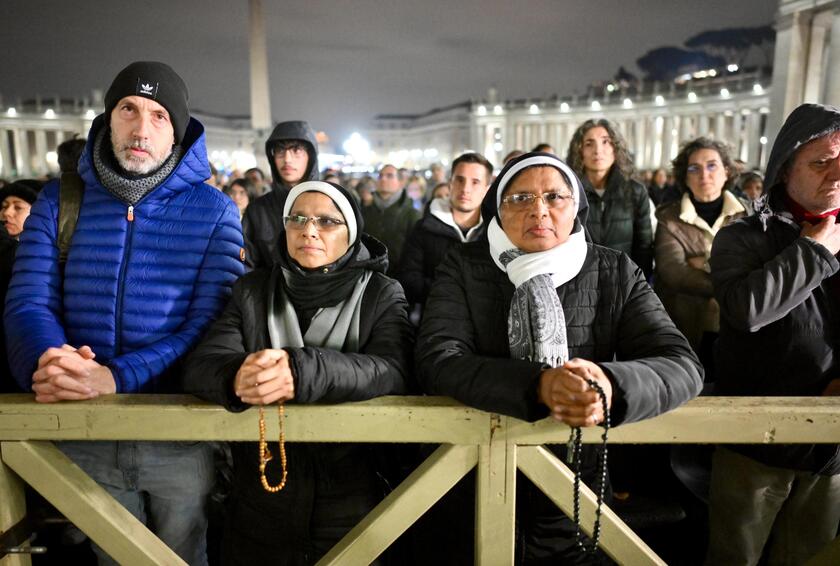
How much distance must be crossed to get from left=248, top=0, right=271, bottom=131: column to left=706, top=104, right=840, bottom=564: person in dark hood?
35.1 meters

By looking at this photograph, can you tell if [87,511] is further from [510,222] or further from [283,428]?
[510,222]

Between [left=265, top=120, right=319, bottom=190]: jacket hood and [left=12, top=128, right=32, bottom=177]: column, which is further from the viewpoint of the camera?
[left=12, top=128, right=32, bottom=177]: column

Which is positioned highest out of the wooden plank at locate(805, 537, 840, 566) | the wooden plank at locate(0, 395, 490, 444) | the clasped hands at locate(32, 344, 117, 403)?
the clasped hands at locate(32, 344, 117, 403)

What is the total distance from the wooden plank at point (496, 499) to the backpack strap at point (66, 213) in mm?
2180

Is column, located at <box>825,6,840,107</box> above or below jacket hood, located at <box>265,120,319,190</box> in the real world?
above

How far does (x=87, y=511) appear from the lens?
2.27 m

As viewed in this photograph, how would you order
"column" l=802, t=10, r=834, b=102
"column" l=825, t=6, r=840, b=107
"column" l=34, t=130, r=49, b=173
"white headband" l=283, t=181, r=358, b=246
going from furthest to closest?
"column" l=34, t=130, r=49, b=173
"column" l=802, t=10, r=834, b=102
"column" l=825, t=6, r=840, b=107
"white headband" l=283, t=181, r=358, b=246

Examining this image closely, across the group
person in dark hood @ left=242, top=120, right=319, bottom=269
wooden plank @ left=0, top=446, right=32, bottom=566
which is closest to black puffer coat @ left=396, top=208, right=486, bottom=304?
person in dark hood @ left=242, top=120, right=319, bottom=269

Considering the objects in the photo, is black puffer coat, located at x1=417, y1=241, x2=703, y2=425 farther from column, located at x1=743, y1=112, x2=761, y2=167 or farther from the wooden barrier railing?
column, located at x1=743, y1=112, x2=761, y2=167

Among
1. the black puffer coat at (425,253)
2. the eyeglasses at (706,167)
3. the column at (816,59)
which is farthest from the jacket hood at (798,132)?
the column at (816,59)

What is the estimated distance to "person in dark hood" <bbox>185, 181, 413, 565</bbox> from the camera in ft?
8.21

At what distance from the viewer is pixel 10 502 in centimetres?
234

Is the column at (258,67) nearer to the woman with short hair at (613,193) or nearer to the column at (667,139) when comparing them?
Answer: the woman with short hair at (613,193)

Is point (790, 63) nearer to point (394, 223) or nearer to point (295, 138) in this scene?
point (394, 223)
